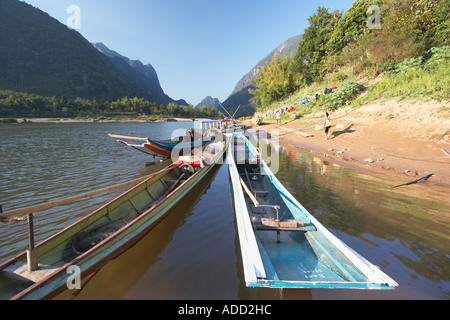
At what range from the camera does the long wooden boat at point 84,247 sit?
2392mm

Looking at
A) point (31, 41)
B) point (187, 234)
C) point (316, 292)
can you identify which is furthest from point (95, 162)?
point (31, 41)

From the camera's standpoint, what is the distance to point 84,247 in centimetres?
341

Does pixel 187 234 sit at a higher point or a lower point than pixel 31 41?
lower

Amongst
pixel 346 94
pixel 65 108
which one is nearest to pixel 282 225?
pixel 346 94

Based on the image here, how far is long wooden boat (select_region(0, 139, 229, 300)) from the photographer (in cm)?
239

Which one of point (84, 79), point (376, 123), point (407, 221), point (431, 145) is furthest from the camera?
point (84, 79)

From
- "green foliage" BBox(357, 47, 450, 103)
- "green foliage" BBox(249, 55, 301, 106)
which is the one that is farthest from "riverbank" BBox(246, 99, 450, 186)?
"green foliage" BBox(249, 55, 301, 106)

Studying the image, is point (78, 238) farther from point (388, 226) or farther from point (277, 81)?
point (277, 81)

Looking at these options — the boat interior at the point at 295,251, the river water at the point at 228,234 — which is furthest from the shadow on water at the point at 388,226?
the boat interior at the point at 295,251

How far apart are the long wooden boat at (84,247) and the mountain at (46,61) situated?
5239 inches

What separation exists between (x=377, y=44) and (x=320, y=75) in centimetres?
1242

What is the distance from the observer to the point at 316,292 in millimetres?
2977

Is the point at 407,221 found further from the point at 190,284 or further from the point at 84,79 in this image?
the point at 84,79

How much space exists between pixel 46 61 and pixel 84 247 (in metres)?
172
